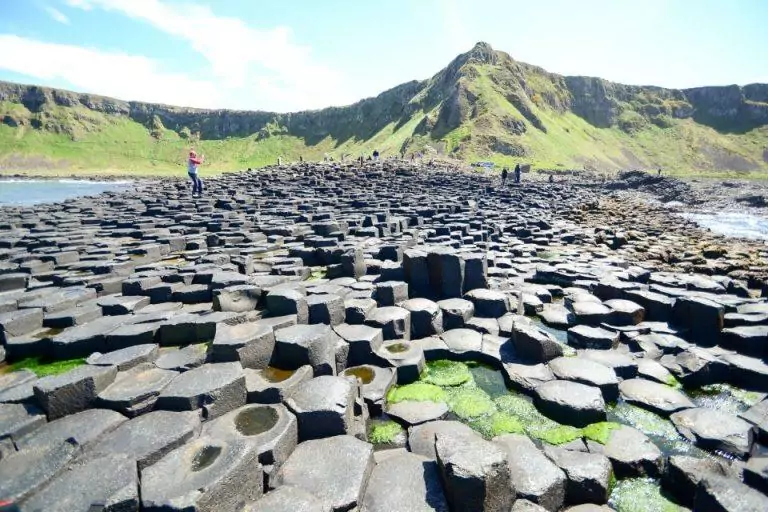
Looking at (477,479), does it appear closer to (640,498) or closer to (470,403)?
(640,498)

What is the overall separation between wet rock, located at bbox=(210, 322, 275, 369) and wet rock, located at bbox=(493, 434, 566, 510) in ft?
8.60

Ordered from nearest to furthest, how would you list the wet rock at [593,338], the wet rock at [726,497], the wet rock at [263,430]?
the wet rock at [726,497] → the wet rock at [263,430] → the wet rock at [593,338]

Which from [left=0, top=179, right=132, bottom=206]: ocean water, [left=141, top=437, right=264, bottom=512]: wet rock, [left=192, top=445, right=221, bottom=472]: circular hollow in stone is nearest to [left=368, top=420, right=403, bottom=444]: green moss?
[left=141, top=437, right=264, bottom=512]: wet rock

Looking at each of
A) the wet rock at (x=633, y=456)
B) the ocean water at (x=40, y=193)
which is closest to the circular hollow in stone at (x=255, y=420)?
the wet rock at (x=633, y=456)

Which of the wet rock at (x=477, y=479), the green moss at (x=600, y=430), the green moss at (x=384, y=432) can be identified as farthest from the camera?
the green moss at (x=384, y=432)

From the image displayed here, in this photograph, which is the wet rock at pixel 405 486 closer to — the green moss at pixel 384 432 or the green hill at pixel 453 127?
the green moss at pixel 384 432

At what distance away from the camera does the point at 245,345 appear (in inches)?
159

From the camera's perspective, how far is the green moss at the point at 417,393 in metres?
4.11

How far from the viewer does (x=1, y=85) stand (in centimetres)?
9375

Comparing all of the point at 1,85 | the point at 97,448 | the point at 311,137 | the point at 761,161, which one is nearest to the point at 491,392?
the point at 97,448

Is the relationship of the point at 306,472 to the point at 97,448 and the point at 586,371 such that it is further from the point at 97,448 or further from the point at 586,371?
the point at 586,371

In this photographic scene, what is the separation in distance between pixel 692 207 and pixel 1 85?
137260mm

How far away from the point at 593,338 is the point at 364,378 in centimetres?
305

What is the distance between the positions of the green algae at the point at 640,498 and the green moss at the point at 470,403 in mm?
1231
